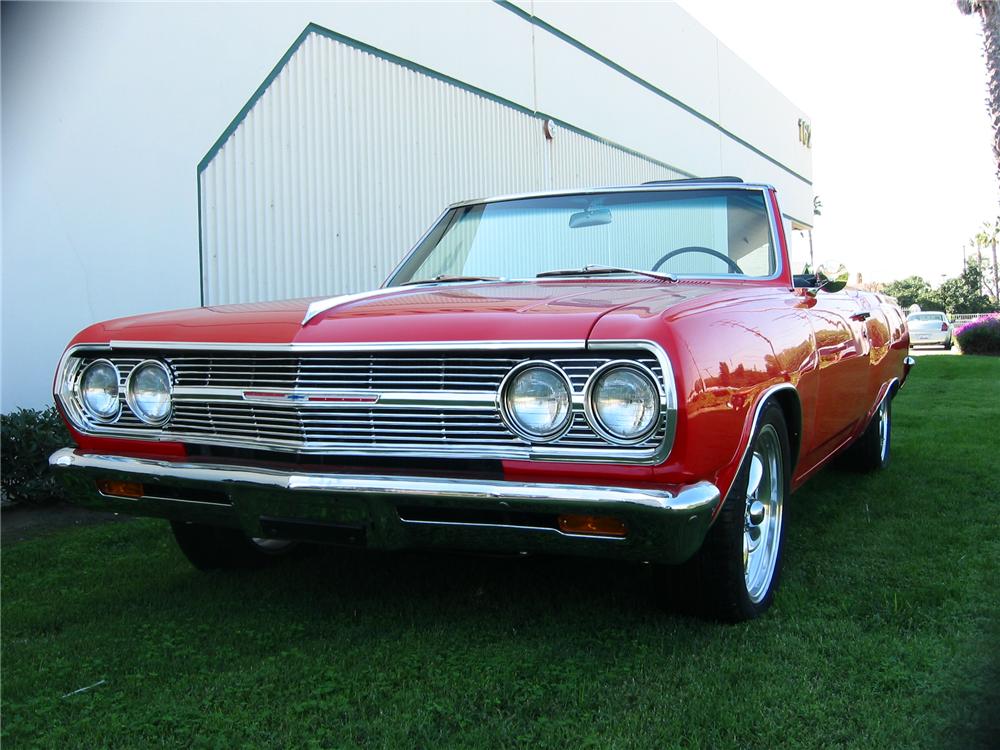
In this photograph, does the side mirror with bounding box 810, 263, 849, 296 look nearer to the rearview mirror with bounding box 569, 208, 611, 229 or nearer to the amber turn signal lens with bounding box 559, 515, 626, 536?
the rearview mirror with bounding box 569, 208, 611, 229

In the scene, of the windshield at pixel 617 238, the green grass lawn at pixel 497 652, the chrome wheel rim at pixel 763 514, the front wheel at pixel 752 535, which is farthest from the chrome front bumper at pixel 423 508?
the windshield at pixel 617 238

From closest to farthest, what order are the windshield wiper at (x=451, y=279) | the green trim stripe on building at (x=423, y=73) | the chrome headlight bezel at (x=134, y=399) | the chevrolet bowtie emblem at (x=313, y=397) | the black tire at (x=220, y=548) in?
the chevrolet bowtie emblem at (x=313, y=397) → the chrome headlight bezel at (x=134, y=399) → the black tire at (x=220, y=548) → the windshield wiper at (x=451, y=279) → the green trim stripe on building at (x=423, y=73)

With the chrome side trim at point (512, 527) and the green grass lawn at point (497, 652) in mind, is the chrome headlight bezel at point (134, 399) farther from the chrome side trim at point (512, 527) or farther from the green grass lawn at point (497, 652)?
the chrome side trim at point (512, 527)

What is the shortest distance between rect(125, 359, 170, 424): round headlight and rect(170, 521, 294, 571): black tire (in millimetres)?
710

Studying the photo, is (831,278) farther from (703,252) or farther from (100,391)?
(100,391)

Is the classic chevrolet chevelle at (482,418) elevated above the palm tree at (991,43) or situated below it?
below

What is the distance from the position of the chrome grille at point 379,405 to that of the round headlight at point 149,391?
0.04 meters

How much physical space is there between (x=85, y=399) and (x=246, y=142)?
4.62 meters

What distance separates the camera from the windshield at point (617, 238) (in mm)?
3660

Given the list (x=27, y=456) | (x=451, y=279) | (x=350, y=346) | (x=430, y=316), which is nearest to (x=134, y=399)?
(x=350, y=346)

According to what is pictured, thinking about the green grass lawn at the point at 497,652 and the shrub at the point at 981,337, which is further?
the shrub at the point at 981,337

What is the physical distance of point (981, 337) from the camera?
21.1 metres

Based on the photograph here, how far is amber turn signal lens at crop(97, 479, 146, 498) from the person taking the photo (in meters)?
2.86

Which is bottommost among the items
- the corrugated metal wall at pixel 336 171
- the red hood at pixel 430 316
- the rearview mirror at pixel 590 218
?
the red hood at pixel 430 316
